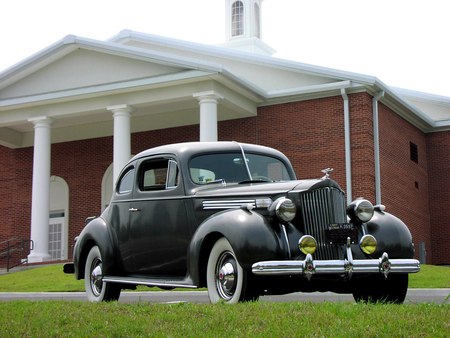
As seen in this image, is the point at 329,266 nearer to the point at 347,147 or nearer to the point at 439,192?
the point at 347,147

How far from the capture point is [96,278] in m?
10.4

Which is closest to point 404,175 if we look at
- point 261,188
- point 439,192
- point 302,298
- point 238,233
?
point 439,192

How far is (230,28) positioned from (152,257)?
90.9 feet

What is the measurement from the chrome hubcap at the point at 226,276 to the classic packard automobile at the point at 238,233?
0.04ft

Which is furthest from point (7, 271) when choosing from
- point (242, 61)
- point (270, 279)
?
point (270, 279)

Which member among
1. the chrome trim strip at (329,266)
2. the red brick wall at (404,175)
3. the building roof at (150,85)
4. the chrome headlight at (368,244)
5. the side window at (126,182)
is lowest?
the chrome trim strip at (329,266)

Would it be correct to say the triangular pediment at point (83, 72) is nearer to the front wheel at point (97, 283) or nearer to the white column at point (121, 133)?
the white column at point (121, 133)

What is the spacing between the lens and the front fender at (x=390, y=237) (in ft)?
28.3

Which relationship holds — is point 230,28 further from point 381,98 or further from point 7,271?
point 7,271

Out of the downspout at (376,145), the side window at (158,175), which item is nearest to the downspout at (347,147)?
the downspout at (376,145)

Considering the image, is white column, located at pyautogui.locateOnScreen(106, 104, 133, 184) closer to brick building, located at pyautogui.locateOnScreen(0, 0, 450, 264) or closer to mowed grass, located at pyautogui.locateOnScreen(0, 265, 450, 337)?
brick building, located at pyautogui.locateOnScreen(0, 0, 450, 264)

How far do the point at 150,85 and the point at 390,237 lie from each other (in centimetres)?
1614

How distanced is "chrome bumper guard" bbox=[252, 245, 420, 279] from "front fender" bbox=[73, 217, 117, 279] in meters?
2.78

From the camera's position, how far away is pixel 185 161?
9.41 meters
